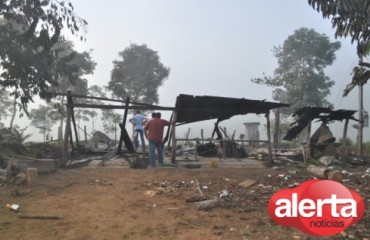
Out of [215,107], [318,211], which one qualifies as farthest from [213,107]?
[318,211]

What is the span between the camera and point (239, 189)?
27.2 feet

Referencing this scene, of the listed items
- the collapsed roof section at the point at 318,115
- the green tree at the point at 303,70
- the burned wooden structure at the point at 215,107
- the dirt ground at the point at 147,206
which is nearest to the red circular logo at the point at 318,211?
the dirt ground at the point at 147,206

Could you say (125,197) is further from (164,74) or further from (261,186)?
(164,74)

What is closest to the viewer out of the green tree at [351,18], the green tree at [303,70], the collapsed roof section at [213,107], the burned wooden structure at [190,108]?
the green tree at [351,18]

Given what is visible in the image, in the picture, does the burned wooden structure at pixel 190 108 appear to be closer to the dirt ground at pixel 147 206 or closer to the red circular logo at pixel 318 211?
the dirt ground at pixel 147 206

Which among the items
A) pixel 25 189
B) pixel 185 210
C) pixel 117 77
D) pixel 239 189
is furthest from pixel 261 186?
pixel 117 77

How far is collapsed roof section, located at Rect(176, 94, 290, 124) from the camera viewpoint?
12805 mm

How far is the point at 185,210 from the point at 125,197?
5.47ft

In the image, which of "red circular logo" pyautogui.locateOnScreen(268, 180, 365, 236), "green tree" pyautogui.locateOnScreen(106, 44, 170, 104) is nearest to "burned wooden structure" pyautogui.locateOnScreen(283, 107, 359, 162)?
"red circular logo" pyautogui.locateOnScreen(268, 180, 365, 236)

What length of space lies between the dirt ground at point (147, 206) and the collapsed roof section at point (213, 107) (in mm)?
3096

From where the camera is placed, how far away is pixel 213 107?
13.9m

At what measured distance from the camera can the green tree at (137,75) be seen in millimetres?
34312

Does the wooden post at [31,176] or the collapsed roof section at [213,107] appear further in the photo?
the collapsed roof section at [213,107]

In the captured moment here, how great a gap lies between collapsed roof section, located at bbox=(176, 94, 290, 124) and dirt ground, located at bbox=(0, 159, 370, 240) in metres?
3.10
